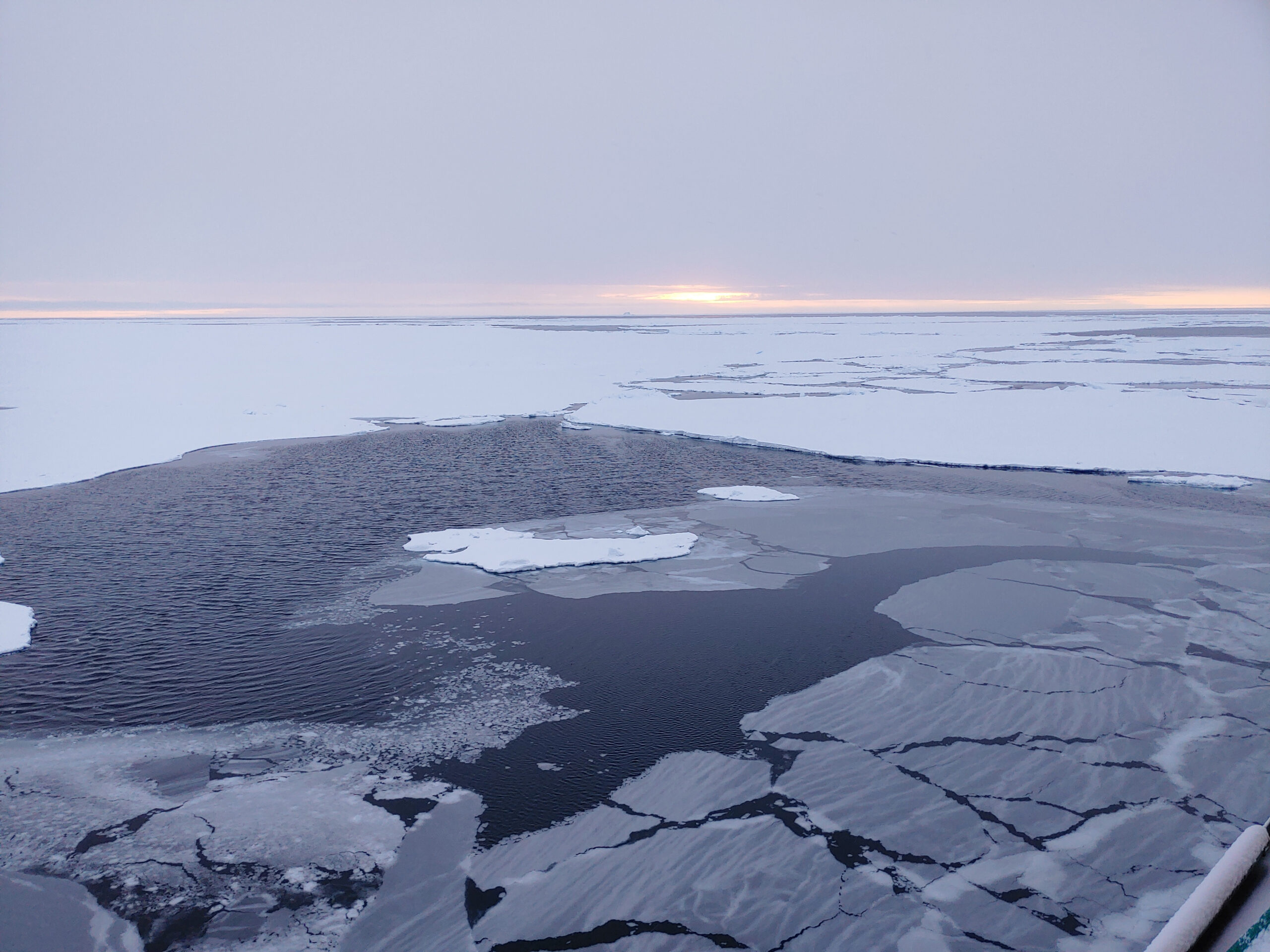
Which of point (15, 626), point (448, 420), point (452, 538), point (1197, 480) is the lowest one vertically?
point (15, 626)

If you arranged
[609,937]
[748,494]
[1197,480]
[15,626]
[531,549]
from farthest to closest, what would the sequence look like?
1. [1197,480]
2. [748,494]
3. [531,549]
4. [15,626]
5. [609,937]

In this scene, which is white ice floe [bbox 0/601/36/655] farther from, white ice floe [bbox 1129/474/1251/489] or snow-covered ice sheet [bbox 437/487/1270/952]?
white ice floe [bbox 1129/474/1251/489]

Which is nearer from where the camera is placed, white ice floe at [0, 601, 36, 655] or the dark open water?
the dark open water

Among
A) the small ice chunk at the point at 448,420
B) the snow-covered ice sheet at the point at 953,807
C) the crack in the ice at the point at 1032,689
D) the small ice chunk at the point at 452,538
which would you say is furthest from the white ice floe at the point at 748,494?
the small ice chunk at the point at 448,420

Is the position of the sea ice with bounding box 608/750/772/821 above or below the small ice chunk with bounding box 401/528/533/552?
below

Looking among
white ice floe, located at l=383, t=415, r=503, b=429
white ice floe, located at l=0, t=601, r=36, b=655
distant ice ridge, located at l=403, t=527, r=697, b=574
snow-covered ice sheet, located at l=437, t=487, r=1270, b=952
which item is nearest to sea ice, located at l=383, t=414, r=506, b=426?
white ice floe, located at l=383, t=415, r=503, b=429

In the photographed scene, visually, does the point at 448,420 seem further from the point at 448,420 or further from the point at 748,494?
the point at 748,494

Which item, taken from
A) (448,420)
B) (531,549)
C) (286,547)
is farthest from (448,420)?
(531,549)
